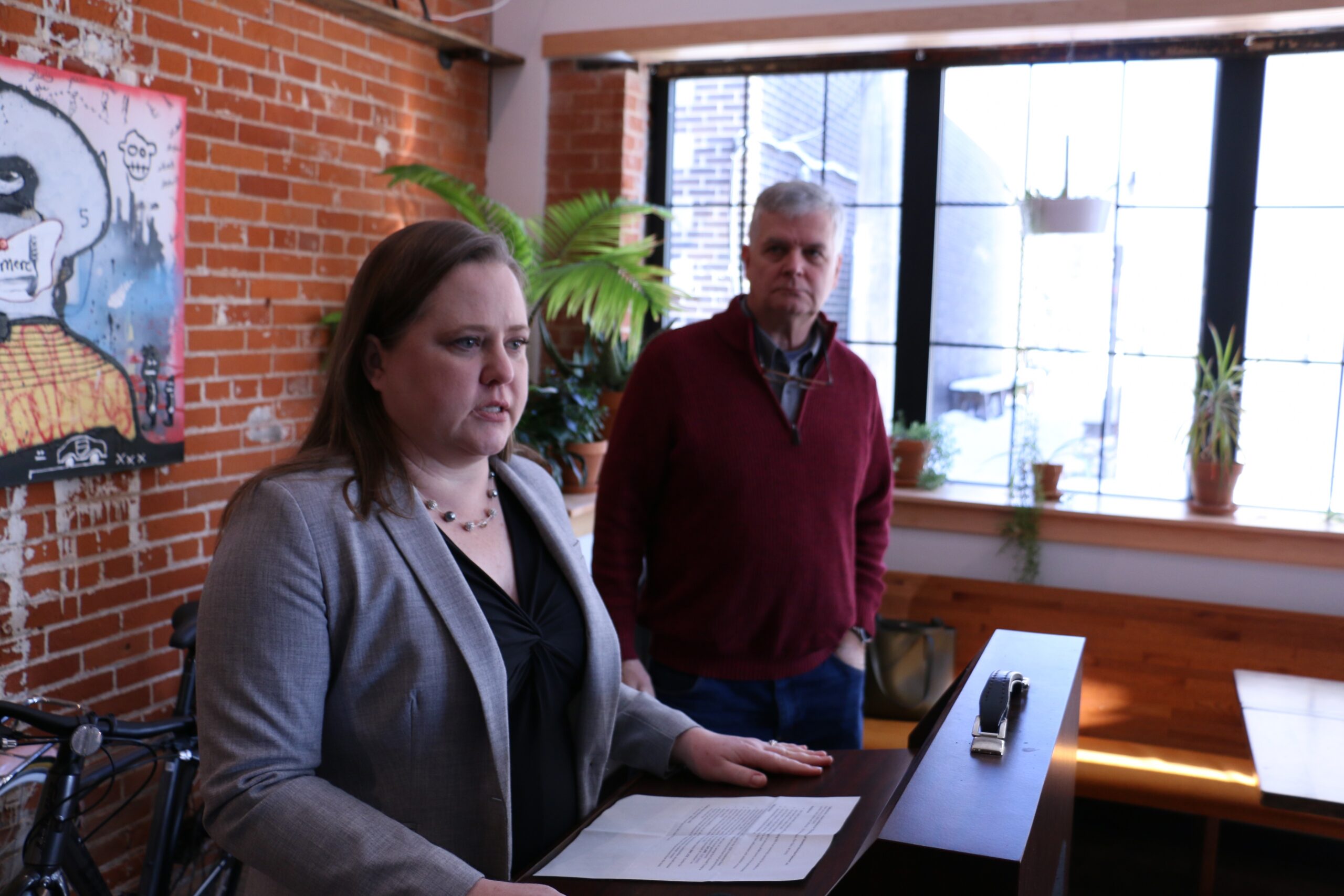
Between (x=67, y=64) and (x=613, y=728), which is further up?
(x=67, y=64)

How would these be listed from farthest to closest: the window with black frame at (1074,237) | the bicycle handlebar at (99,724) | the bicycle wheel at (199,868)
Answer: the window with black frame at (1074,237), the bicycle wheel at (199,868), the bicycle handlebar at (99,724)

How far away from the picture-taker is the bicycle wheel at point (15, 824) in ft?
8.87

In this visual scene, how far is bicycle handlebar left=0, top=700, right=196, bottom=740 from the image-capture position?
7.00 ft

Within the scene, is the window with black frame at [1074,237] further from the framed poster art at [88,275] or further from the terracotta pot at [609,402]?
the framed poster art at [88,275]

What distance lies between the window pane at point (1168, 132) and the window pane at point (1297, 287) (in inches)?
10.6

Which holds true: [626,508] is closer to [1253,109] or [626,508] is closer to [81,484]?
[81,484]

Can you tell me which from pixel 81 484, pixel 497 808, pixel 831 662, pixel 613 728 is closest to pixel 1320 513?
pixel 831 662

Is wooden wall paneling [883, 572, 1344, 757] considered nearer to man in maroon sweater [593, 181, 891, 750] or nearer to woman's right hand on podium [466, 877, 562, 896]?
man in maroon sweater [593, 181, 891, 750]

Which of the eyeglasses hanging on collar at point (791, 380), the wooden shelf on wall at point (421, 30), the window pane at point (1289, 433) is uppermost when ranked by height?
the wooden shelf on wall at point (421, 30)

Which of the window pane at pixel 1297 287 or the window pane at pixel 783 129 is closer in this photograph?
the window pane at pixel 1297 287

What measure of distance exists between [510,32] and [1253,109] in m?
2.78

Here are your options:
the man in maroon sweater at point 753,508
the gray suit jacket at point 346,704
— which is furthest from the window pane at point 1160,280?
the gray suit jacket at point 346,704

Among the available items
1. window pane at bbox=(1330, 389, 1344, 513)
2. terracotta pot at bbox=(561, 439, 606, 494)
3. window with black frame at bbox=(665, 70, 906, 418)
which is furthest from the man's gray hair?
window pane at bbox=(1330, 389, 1344, 513)

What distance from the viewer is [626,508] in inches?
93.9
